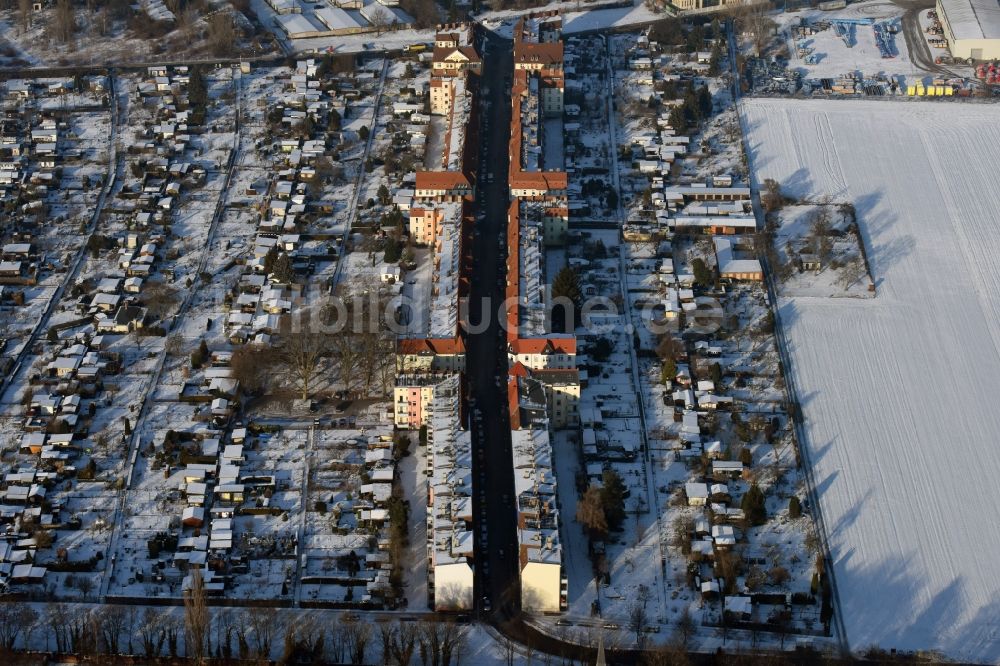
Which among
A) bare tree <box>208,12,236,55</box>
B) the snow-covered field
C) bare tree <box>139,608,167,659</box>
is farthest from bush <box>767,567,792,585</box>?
bare tree <box>208,12,236,55</box>

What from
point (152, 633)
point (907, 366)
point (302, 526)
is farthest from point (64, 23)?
point (907, 366)

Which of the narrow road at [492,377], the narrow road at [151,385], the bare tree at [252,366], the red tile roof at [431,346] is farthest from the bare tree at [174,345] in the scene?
the narrow road at [492,377]

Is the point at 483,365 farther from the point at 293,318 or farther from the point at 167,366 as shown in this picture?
the point at 167,366

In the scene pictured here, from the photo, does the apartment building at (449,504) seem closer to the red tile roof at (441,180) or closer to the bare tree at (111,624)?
the bare tree at (111,624)

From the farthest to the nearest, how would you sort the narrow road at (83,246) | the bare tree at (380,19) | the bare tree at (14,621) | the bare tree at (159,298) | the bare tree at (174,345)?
1. the bare tree at (380,19)
2. the bare tree at (159,298)
3. the bare tree at (174,345)
4. the narrow road at (83,246)
5. the bare tree at (14,621)

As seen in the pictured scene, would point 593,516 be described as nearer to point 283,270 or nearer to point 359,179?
point 283,270

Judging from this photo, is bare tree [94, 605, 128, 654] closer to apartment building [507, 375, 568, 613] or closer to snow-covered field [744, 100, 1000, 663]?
apartment building [507, 375, 568, 613]
